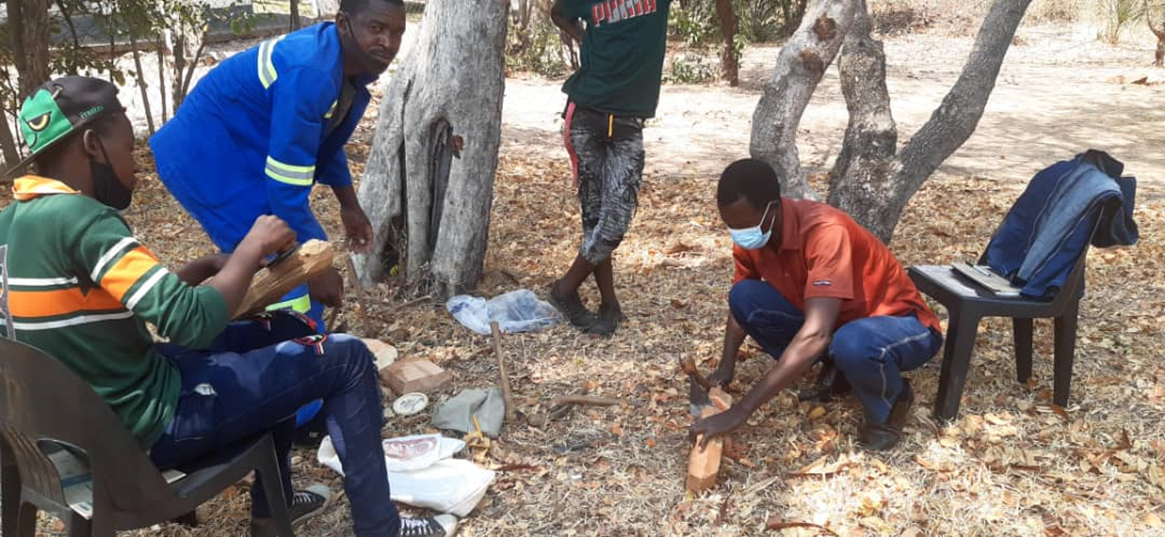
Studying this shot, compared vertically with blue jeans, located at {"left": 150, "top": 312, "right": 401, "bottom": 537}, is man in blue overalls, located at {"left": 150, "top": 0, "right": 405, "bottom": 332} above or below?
above

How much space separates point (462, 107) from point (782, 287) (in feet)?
6.69

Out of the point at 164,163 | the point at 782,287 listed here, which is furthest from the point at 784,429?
the point at 164,163

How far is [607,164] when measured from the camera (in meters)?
4.38

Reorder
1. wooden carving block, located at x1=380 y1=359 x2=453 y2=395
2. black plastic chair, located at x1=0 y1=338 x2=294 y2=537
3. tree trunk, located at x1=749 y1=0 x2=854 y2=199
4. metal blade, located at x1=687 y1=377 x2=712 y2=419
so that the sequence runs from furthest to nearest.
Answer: tree trunk, located at x1=749 y1=0 x2=854 y2=199
wooden carving block, located at x1=380 y1=359 x2=453 y2=395
metal blade, located at x1=687 y1=377 x2=712 y2=419
black plastic chair, located at x1=0 y1=338 x2=294 y2=537

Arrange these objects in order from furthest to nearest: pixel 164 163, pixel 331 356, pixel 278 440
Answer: pixel 164 163 < pixel 278 440 < pixel 331 356

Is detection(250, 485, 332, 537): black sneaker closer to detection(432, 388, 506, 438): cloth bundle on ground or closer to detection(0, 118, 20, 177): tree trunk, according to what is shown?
detection(432, 388, 506, 438): cloth bundle on ground

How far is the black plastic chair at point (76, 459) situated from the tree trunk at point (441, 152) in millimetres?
2467

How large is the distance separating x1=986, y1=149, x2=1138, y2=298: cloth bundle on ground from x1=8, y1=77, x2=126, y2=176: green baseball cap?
3.26 metres

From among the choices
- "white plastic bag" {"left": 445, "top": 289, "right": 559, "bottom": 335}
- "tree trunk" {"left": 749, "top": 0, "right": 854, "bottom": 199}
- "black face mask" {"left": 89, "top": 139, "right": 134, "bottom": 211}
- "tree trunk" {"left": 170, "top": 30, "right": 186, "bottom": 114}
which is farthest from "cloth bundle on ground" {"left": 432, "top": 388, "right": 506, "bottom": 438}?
"tree trunk" {"left": 170, "top": 30, "right": 186, "bottom": 114}

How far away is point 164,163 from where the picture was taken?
3.15 metres

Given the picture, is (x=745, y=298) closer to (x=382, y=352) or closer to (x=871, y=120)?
(x=382, y=352)

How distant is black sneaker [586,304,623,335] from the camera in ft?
14.8

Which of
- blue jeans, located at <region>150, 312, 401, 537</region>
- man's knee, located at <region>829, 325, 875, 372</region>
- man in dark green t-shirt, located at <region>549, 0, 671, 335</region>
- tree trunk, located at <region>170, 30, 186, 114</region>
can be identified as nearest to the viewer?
blue jeans, located at <region>150, 312, 401, 537</region>

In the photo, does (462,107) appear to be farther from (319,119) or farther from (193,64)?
(193,64)
